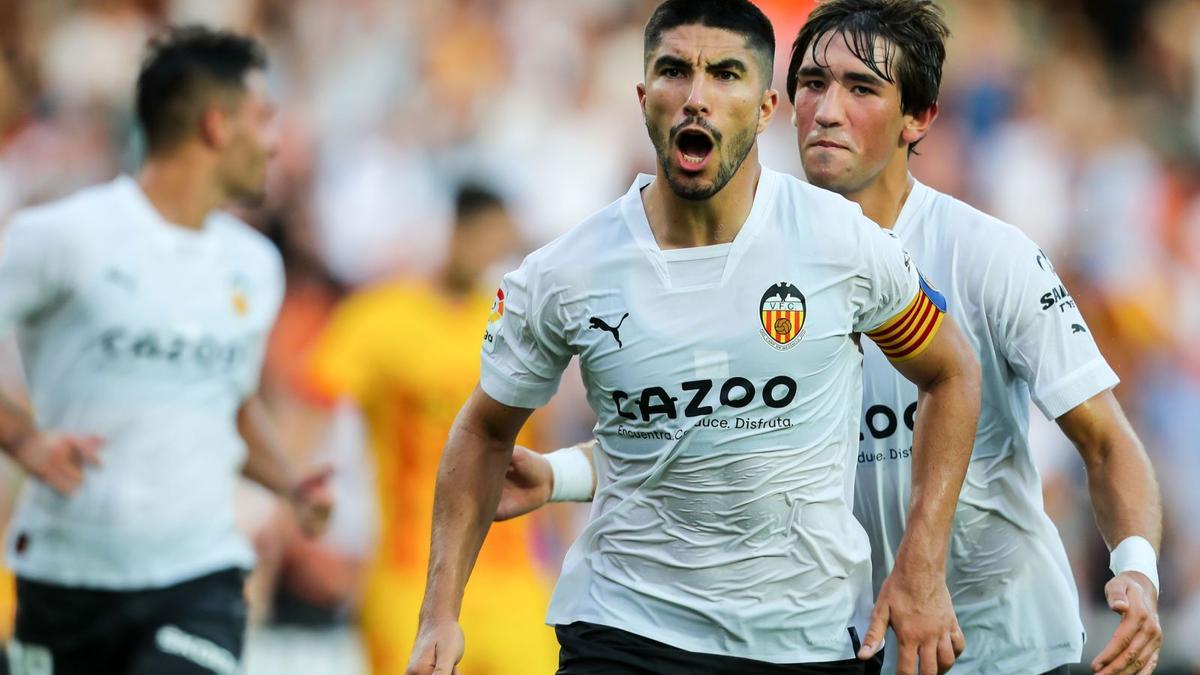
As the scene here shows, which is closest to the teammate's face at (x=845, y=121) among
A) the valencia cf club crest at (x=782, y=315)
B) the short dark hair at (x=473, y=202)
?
the valencia cf club crest at (x=782, y=315)

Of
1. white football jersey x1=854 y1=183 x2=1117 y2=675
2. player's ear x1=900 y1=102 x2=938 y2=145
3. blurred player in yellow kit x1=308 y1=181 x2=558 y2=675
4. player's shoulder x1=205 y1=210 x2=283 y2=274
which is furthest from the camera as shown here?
blurred player in yellow kit x1=308 y1=181 x2=558 y2=675

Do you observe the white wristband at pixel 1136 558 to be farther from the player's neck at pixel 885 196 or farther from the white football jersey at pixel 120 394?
the white football jersey at pixel 120 394

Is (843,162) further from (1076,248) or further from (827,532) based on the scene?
(1076,248)

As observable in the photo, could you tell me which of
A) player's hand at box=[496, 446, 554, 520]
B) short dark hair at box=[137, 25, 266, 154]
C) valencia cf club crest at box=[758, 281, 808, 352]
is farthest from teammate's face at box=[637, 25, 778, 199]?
short dark hair at box=[137, 25, 266, 154]

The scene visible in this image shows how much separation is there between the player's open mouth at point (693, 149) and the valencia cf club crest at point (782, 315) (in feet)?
1.16

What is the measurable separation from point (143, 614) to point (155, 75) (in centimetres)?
231

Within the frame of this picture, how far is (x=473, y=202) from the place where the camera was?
8773mm

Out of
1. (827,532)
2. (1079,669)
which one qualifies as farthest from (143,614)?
(1079,669)

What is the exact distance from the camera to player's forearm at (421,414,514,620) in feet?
14.9

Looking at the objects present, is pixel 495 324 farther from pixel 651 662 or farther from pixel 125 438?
pixel 125 438

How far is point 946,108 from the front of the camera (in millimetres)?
12734

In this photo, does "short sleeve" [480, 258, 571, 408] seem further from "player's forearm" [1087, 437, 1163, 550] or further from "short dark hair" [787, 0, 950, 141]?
"player's forearm" [1087, 437, 1163, 550]

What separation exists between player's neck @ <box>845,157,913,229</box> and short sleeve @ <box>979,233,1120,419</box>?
1.33ft

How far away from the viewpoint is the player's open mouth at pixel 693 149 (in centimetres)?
434
